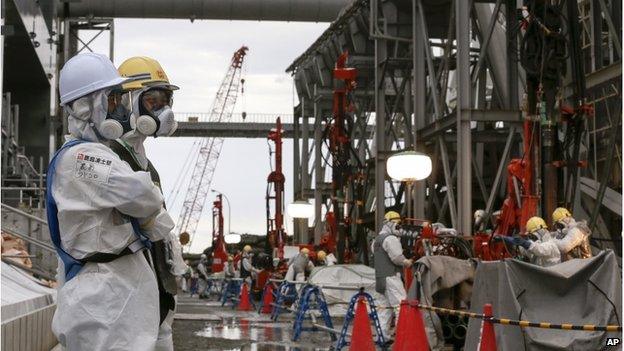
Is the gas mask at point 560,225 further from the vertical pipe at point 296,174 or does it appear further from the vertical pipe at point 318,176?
the vertical pipe at point 296,174

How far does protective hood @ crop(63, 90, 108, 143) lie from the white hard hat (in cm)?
4

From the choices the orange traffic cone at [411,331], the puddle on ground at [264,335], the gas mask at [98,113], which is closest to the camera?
the gas mask at [98,113]

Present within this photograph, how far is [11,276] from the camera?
14875mm

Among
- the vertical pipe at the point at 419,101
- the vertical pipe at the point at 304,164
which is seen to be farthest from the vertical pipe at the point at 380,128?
the vertical pipe at the point at 304,164

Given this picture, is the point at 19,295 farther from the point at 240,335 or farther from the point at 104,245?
the point at 240,335

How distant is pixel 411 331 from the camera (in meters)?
13.1

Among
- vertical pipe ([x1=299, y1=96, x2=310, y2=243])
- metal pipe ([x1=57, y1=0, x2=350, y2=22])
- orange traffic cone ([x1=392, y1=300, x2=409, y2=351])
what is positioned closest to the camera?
orange traffic cone ([x1=392, y1=300, x2=409, y2=351])

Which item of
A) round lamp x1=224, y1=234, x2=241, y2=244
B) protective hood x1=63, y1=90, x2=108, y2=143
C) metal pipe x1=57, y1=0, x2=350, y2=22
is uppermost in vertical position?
metal pipe x1=57, y1=0, x2=350, y2=22

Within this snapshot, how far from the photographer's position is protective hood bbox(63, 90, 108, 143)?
5836 mm

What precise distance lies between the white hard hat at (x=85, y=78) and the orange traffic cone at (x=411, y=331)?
7.68m

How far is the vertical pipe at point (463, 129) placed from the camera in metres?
25.3

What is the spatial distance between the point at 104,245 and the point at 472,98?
24061 millimetres

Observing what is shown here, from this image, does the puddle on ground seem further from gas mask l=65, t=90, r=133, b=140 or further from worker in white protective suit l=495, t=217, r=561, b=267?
gas mask l=65, t=90, r=133, b=140

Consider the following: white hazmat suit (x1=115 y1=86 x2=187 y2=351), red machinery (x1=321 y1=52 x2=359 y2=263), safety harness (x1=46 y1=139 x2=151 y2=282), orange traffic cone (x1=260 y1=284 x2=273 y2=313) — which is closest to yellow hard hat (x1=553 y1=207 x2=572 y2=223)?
white hazmat suit (x1=115 y1=86 x2=187 y2=351)
